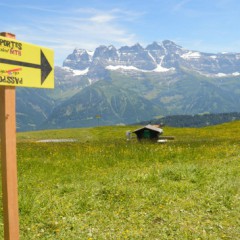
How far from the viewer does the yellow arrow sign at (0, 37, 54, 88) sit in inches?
253

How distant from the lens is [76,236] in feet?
32.3

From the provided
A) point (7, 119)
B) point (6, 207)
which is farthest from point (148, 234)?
point (7, 119)

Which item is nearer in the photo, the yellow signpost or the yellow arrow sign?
the yellow arrow sign

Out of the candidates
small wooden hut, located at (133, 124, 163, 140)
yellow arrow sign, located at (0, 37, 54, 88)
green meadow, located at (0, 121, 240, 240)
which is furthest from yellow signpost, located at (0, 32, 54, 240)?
small wooden hut, located at (133, 124, 163, 140)

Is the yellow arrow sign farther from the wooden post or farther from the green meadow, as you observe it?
the green meadow

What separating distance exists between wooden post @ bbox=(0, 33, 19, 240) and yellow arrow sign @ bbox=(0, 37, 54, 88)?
0.24 meters

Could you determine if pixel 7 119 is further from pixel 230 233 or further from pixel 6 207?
pixel 230 233

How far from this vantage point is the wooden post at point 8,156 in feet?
22.0

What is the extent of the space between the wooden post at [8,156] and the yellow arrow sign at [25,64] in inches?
9.5

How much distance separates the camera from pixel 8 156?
6.72 m

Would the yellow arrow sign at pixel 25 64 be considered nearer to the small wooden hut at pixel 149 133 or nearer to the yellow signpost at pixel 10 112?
the yellow signpost at pixel 10 112

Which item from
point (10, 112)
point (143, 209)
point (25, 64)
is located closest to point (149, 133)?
point (143, 209)

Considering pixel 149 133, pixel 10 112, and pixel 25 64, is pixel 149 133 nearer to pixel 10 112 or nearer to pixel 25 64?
pixel 25 64

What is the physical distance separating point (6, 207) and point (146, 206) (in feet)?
20.7
